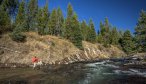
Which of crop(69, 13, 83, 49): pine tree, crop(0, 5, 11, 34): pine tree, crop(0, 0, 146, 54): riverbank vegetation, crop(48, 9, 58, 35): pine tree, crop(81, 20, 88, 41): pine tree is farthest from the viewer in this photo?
crop(81, 20, 88, 41): pine tree

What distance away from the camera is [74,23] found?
9256 centimetres

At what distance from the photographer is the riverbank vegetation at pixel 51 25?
66244 mm

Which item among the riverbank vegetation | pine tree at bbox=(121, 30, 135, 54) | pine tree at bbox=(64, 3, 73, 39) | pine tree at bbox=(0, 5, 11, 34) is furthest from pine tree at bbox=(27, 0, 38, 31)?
pine tree at bbox=(121, 30, 135, 54)

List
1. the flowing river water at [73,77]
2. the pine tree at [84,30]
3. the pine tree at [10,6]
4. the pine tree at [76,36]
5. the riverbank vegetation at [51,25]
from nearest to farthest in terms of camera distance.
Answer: the flowing river water at [73,77]
the riverbank vegetation at [51,25]
the pine tree at [10,6]
the pine tree at [76,36]
the pine tree at [84,30]

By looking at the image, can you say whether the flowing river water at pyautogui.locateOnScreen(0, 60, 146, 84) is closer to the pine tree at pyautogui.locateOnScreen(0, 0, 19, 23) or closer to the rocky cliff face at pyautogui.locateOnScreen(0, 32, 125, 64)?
the rocky cliff face at pyautogui.locateOnScreen(0, 32, 125, 64)

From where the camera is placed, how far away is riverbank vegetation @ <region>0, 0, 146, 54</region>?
6624 cm

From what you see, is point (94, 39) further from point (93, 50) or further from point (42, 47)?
point (42, 47)

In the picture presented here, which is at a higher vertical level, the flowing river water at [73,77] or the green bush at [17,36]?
the green bush at [17,36]

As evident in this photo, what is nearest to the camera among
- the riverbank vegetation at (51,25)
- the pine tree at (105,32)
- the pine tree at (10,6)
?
the riverbank vegetation at (51,25)

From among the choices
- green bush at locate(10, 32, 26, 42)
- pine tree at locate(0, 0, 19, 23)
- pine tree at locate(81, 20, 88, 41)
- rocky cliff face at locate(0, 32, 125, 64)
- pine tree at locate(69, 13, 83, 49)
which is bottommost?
rocky cliff face at locate(0, 32, 125, 64)

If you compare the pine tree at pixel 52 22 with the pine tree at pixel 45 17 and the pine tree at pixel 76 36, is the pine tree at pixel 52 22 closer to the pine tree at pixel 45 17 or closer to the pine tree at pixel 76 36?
the pine tree at pixel 45 17

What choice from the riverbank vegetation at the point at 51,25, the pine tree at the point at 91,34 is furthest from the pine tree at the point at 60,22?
the pine tree at the point at 91,34

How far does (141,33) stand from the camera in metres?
67.9

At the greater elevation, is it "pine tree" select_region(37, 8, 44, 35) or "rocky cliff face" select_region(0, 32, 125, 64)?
"pine tree" select_region(37, 8, 44, 35)
